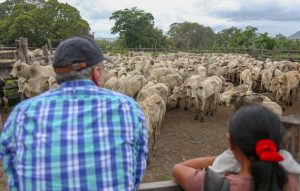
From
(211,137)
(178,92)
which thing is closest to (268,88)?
(178,92)

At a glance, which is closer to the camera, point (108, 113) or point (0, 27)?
point (108, 113)

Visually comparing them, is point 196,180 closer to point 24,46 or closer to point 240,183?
point 240,183

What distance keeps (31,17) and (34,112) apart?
4524 cm

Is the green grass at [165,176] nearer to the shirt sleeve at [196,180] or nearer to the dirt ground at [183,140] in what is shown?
the dirt ground at [183,140]

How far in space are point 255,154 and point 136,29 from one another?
180 ft

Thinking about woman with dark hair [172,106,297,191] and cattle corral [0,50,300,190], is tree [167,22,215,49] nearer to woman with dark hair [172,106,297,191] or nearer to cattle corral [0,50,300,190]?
cattle corral [0,50,300,190]

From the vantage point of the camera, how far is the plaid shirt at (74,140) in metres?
2.18

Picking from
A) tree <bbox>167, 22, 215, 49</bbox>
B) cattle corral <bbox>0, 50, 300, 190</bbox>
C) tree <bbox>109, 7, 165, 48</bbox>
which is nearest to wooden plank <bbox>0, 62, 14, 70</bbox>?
cattle corral <bbox>0, 50, 300, 190</bbox>

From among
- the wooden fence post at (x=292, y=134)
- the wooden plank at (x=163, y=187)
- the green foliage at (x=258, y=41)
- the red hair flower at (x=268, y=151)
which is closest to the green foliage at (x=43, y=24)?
the green foliage at (x=258, y=41)

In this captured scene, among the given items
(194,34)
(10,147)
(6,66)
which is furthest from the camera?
(194,34)

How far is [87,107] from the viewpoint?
7.43 ft

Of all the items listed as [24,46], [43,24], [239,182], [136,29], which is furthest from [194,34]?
[239,182]

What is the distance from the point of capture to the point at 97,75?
8.05 feet

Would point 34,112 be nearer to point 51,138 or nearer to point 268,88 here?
point 51,138
